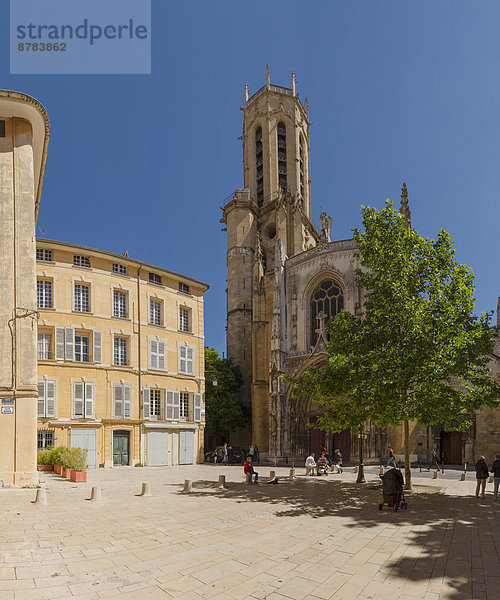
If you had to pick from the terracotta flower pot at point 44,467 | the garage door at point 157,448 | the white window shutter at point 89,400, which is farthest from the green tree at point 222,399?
the terracotta flower pot at point 44,467

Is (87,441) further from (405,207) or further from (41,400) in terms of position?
(405,207)

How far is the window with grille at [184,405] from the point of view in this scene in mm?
29734

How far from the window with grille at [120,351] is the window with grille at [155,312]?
2215mm

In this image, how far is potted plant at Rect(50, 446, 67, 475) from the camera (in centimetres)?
1975

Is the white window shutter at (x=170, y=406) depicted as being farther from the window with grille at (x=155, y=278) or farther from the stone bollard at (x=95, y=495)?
the stone bollard at (x=95, y=495)

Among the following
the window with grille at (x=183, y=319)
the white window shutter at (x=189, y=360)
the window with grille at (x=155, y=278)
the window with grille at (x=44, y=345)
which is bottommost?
the white window shutter at (x=189, y=360)

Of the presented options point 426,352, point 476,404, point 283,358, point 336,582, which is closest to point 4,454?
point 336,582

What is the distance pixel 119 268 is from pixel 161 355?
5.52 m

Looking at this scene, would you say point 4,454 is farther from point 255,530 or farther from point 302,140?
point 302,140

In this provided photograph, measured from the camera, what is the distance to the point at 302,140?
52.8 m

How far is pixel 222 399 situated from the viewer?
37844 millimetres

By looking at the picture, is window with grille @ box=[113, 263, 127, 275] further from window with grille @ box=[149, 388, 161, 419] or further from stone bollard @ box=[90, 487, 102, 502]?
stone bollard @ box=[90, 487, 102, 502]

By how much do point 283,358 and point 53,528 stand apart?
2611 centimetres

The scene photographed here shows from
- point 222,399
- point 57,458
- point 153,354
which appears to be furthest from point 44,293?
point 222,399
